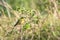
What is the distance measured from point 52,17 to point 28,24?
1.38 ft

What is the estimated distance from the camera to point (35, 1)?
5043mm

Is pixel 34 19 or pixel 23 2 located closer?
pixel 34 19

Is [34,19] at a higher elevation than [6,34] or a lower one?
higher

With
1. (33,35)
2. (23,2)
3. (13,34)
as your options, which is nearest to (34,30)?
(33,35)

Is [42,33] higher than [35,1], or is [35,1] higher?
[35,1]

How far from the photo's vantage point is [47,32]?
3268mm

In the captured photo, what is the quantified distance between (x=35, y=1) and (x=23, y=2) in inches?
11.8

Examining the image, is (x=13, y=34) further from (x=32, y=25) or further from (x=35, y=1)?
(x=35, y=1)

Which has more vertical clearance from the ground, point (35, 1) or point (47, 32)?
point (35, 1)

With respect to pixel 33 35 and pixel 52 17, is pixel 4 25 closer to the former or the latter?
pixel 33 35

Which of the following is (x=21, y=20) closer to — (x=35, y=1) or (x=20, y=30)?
(x=20, y=30)

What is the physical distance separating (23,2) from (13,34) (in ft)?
5.86

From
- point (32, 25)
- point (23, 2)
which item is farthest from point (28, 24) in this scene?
point (23, 2)

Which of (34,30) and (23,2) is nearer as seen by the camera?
(34,30)
